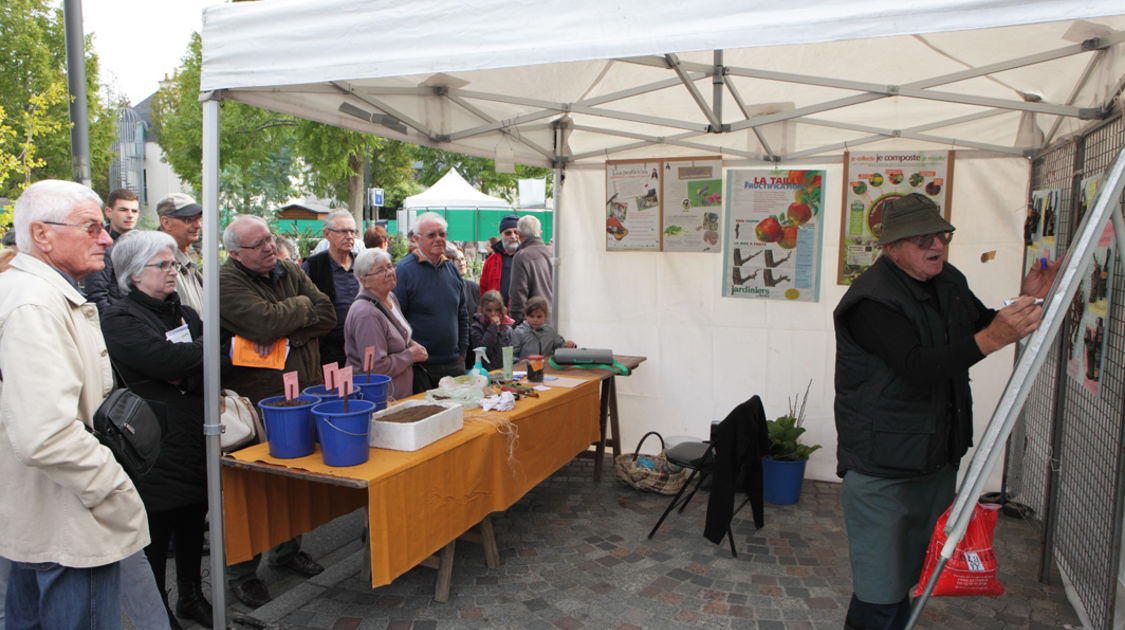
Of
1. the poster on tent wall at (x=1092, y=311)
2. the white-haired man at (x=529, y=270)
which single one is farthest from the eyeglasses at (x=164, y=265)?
the poster on tent wall at (x=1092, y=311)

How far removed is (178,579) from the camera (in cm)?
287

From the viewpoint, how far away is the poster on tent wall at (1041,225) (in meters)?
3.32

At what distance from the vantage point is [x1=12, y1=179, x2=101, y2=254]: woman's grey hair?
1790mm

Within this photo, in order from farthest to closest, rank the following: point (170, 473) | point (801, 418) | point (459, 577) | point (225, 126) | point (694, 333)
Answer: point (225, 126) < point (694, 333) < point (801, 418) < point (459, 577) < point (170, 473)

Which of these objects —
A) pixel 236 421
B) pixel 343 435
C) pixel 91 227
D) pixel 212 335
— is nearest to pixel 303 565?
pixel 236 421

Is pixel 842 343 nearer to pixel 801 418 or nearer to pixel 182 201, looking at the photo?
pixel 801 418

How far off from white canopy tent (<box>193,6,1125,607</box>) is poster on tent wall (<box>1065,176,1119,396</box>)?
21.4 inches

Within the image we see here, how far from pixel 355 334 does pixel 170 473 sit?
108 cm

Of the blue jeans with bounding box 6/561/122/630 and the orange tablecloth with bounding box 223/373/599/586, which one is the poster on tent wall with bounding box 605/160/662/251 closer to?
the orange tablecloth with bounding box 223/373/599/586

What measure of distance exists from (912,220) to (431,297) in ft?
9.07

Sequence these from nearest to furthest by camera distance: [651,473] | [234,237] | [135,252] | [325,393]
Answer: [135,252]
[325,393]
[234,237]
[651,473]

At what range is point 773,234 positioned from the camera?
4723 mm

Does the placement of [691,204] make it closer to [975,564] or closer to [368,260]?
[368,260]

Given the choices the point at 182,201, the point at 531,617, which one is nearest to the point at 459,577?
the point at 531,617
